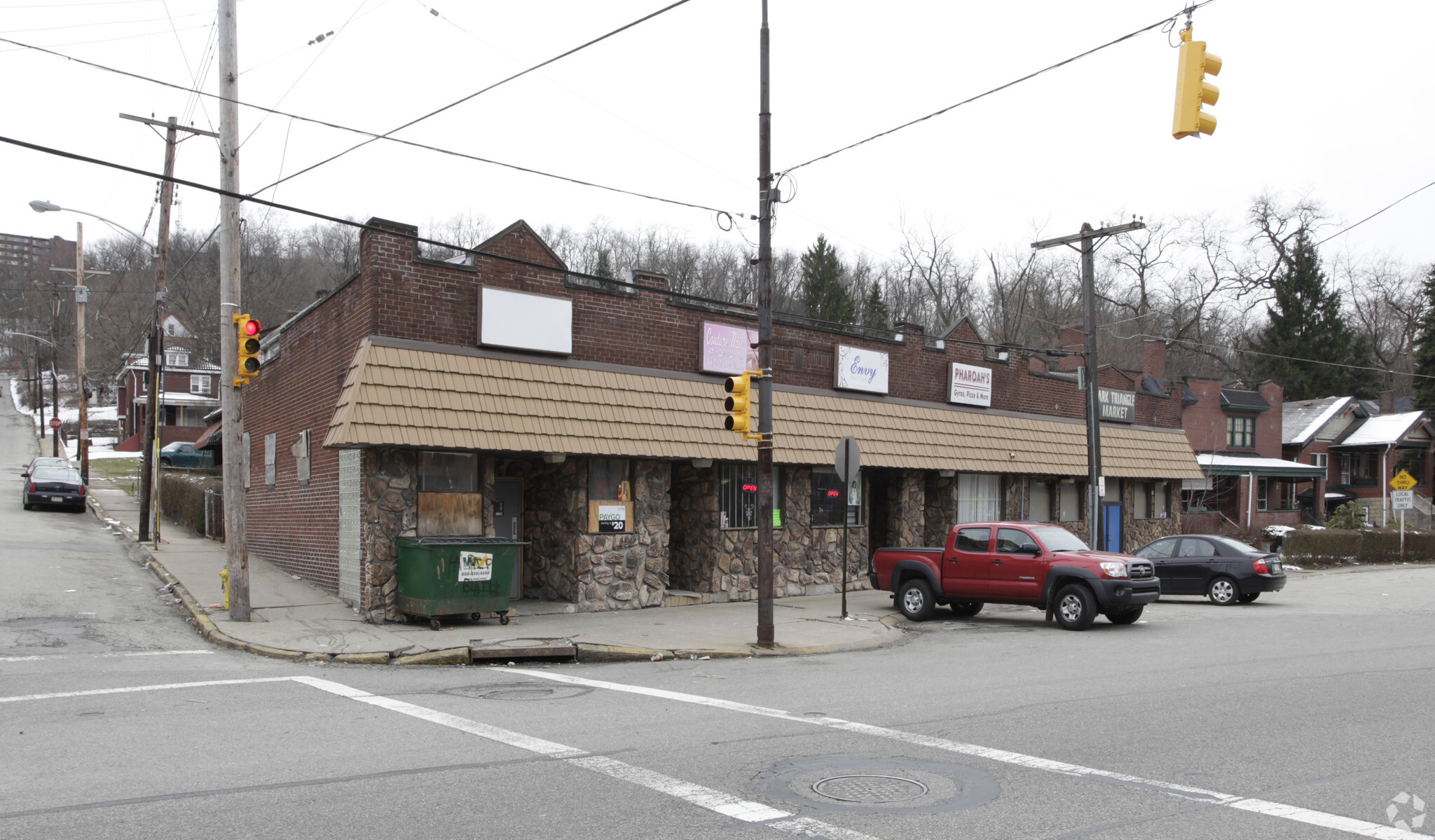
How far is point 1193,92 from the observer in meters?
9.54

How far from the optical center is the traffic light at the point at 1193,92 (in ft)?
31.3

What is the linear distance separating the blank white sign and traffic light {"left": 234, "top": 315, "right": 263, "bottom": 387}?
10.6ft

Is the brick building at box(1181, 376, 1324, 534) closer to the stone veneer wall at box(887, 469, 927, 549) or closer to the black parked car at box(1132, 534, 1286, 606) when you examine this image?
the black parked car at box(1132, 534, 1286, 606)

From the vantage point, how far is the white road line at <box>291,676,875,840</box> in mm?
5340

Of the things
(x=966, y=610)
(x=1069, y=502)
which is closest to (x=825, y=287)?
(x=1069, y=502)

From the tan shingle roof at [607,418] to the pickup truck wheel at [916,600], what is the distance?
3.31 metres

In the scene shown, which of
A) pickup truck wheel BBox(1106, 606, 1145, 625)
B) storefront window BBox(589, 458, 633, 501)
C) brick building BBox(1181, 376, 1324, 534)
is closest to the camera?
pickup truck wheel BBox(1106, 606, 1145, 625)

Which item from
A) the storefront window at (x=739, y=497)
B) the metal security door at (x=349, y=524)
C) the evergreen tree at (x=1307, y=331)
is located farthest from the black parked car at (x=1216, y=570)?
the evergreen tree at (x=1307, y=331)

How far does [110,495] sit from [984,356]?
1254 inches

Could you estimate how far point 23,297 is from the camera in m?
85.8

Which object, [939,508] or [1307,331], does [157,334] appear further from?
[1307,331]

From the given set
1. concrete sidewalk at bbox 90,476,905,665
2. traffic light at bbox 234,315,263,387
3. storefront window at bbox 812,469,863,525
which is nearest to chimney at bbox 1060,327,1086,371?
storefront window at bbox 812,469,863,525

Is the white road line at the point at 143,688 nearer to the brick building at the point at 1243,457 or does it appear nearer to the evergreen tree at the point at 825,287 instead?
the brick building at the point at 1243,457

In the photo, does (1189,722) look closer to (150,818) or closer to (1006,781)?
(1006,781)
